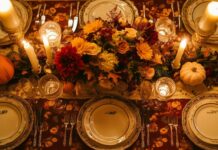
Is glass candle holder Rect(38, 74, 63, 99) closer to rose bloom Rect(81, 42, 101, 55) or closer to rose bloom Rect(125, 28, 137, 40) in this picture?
rose bloom Rect(81, 42, 101, 55)

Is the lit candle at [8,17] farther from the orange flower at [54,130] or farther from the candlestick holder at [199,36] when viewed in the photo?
the candlestick holder at [199,36]

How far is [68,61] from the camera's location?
4.46ft

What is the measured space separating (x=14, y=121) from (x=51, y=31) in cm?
47

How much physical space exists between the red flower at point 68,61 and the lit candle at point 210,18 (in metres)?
0.57

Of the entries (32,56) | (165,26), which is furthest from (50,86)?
(165,26)

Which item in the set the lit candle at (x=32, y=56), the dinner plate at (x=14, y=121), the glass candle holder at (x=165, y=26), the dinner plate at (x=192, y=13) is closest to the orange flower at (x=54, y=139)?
the dinner plate at (x=14, y=121)

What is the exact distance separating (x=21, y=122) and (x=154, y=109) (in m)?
0.58

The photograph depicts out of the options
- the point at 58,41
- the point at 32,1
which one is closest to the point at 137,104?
the point at 58,41

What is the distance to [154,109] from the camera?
1.57 meters

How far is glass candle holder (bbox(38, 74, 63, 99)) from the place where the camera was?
1.58 metres

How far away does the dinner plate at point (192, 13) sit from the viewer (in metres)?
1.70

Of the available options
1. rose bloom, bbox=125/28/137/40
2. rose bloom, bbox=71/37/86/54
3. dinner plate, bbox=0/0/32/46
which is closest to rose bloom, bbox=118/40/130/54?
rose bloom, bbox=125/28/137/40

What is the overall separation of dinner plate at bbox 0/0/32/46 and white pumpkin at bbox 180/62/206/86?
784mm

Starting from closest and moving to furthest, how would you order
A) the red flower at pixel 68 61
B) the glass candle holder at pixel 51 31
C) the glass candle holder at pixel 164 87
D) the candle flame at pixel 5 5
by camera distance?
1. the red flower at pixel 68 61
2. the candle flame at pixel 5 5
3. the glass candle holder at pixel 164 87
4. the glass candle holder at pixel 51 31
